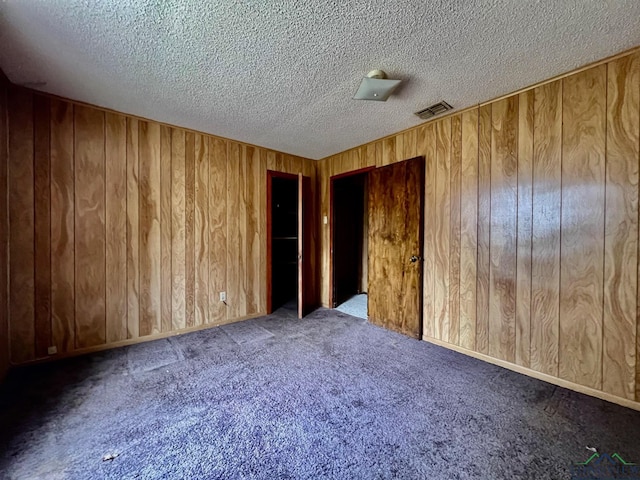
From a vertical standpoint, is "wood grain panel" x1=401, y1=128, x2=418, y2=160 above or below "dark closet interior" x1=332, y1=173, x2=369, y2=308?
above

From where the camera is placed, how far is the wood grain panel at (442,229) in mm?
2703

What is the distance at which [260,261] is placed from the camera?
3.74 meters

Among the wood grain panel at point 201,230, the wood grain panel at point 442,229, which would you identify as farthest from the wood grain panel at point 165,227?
the wood grain panel at point 442,229

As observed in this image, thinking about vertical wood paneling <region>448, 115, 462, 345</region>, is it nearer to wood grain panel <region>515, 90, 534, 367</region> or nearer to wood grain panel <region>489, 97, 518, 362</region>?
wood grain panel <region>489, 97, 518, 362</region>

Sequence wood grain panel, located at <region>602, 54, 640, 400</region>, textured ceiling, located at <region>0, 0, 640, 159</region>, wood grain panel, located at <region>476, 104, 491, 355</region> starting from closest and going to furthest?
textured ceiling, located at <region>0, 0, 640, 159</region> < wood grain panel, located at <region>602, 54, 640, 400</region> < wood grain panel, located at <region>476, 104, 491, 355</region>

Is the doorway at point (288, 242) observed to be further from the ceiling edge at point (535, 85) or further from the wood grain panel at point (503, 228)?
the wood grain panel at point (503, 228)

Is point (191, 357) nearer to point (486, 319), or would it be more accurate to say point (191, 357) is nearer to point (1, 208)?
point (1, 208)

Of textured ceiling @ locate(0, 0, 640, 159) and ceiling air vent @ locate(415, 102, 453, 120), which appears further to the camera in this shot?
ceiling air vent @ locate(415, 102, 453, 120)

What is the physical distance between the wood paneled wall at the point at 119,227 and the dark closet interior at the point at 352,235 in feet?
6.63

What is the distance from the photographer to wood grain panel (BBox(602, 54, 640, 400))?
68.0 inches

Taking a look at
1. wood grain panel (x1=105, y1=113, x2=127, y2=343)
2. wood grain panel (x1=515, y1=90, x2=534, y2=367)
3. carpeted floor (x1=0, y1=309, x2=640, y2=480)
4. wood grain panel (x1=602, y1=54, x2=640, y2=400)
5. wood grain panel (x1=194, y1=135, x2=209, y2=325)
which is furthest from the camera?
wood grain panel (x1=194, y1=135, x2=209, y2=325)

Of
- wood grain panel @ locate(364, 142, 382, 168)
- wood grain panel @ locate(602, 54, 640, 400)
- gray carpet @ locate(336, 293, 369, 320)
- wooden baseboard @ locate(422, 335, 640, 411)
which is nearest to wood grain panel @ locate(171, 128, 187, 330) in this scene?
gray carpet @ locate(336, 293, 369, 320)

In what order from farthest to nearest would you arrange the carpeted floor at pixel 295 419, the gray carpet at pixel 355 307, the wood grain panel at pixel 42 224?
the gray carpet at pixel 355 307, the wood grain panel at pixel 42 224, the carpeted floor at pixel 295 419

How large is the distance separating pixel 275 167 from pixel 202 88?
68.9 inches
